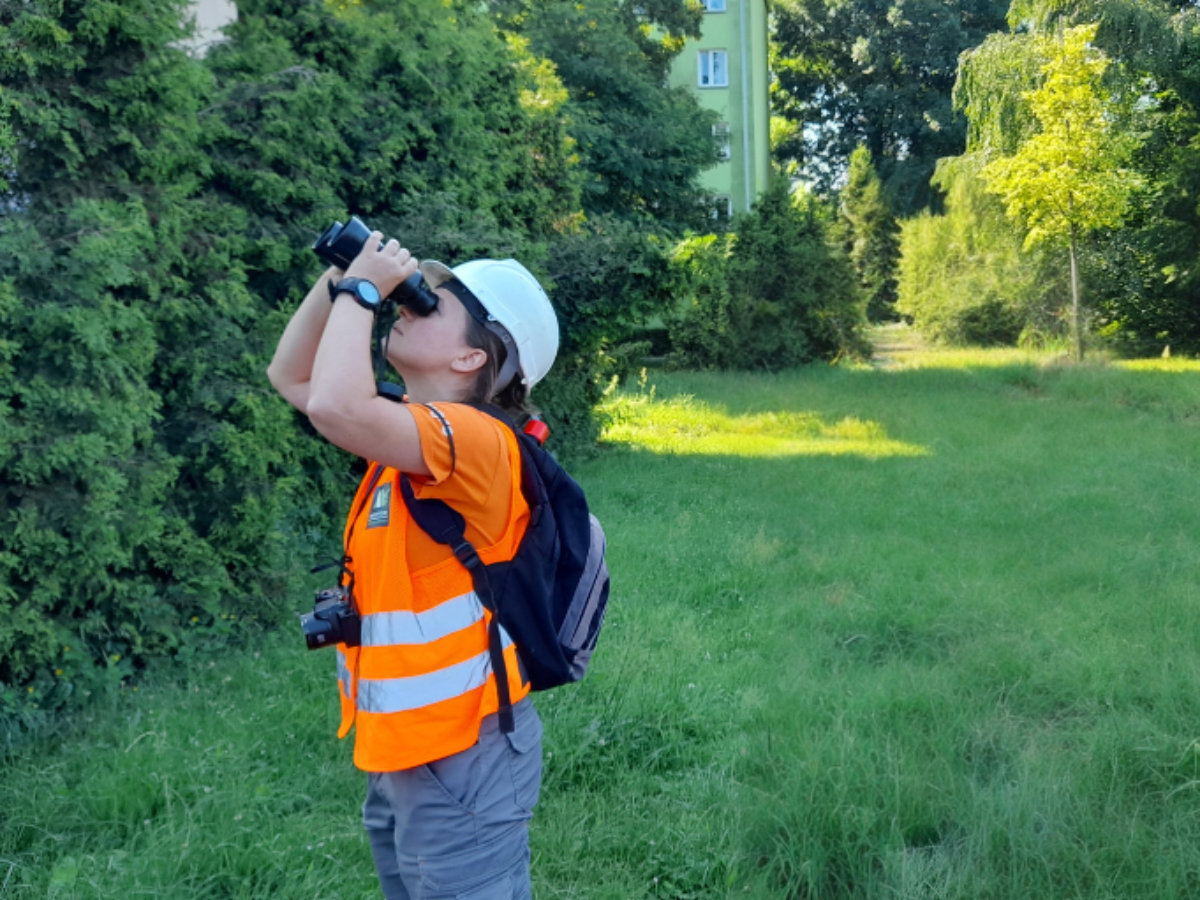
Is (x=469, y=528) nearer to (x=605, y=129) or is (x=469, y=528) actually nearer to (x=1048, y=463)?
(x=1048, y=463)

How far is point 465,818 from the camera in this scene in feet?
7.29

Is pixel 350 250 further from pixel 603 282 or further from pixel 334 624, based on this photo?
pixel 603 282

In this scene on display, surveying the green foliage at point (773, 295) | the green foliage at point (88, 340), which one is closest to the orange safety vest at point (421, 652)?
the green foliage at point (88, 340)

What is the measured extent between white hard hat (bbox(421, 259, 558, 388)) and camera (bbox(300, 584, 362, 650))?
2.07ft

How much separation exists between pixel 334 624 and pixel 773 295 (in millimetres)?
24368

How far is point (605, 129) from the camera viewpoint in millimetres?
21422

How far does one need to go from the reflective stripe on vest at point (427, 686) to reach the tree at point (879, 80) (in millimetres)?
43708

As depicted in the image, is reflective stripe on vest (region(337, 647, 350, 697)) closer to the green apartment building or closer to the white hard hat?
the white hard hat

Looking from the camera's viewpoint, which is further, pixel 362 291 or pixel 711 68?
pixel 711 68

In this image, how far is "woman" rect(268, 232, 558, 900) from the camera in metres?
2.08

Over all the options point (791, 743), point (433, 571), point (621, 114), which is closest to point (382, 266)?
point (433, 571)

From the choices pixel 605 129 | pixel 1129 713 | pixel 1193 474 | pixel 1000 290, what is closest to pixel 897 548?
pixel 1129 713

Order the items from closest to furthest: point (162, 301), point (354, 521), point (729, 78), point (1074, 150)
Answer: point (354, 521)
point (162, 301)
point (1074, 150)
point (729, 78)

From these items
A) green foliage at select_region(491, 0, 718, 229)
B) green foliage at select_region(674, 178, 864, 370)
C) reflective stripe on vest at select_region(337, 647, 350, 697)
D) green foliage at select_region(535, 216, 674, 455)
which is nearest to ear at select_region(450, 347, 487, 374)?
reflective stripe on vest at select_region(337, 647, 350, 697)
